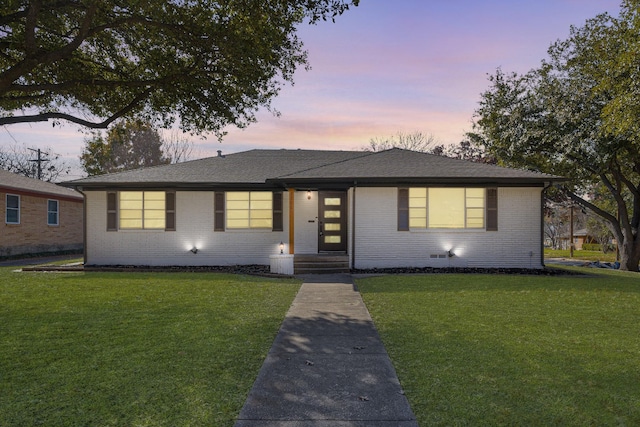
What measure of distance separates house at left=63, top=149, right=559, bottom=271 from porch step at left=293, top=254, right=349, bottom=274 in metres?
0.14

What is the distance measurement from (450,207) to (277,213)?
6.12 meters

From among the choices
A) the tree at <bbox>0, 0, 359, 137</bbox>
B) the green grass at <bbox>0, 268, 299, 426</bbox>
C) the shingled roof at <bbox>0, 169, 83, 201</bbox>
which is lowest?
the green grass at <bbox>0, 268, 299, 426</bbox>

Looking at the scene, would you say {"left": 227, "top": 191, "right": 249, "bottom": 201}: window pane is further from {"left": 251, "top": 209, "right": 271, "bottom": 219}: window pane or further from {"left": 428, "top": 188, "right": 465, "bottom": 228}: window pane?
{"left": 428, "top": 188, "right": 465, "bottom": 228}: window pane

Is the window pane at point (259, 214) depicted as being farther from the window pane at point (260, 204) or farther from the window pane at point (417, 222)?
the window pane at point (417, 222)

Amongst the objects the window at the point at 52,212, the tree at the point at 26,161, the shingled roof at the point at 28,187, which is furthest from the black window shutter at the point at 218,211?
the tree at the point at 26,161

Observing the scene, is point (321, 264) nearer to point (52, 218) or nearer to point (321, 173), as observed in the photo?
point (321, 173)

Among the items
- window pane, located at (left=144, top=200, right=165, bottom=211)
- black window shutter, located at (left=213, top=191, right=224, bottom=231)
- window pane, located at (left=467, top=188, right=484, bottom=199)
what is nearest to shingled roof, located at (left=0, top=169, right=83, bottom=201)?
window pane, located at (left=144, top=200, right=165, bottom=211)

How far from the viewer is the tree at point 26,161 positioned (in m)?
43.5

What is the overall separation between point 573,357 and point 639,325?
8.84 feet

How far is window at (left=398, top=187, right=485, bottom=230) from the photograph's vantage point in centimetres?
1423

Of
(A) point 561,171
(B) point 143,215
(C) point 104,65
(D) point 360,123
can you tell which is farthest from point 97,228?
(A) point 561,171

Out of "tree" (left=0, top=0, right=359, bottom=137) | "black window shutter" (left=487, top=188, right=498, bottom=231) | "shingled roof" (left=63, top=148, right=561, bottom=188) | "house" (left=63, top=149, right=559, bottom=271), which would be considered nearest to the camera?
"tree" (left=0, top=0, right=359, bottom=137)

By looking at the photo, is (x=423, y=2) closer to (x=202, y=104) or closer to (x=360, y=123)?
(x=202, y=104)

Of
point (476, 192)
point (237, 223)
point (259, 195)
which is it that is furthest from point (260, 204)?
point (476, 192)
